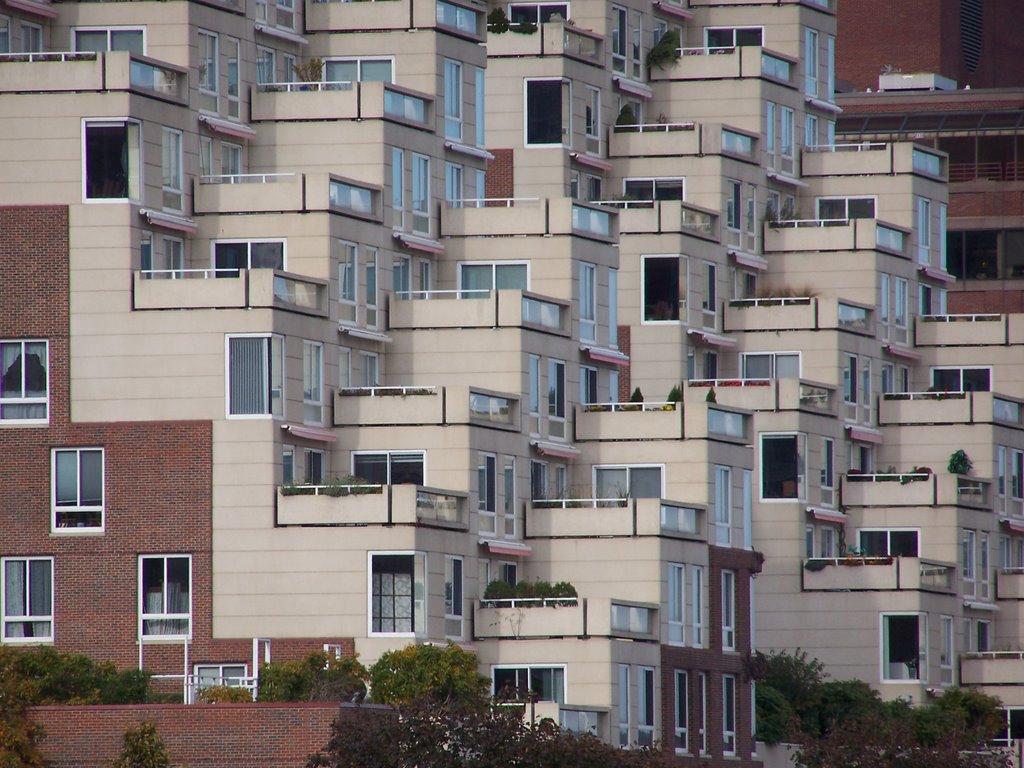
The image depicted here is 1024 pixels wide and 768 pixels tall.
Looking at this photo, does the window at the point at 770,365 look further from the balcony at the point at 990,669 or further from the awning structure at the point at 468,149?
the awning structure at the point at 468,149

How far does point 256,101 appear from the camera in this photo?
372 feet

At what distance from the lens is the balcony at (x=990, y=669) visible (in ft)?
430

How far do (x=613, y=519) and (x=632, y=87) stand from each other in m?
30.9

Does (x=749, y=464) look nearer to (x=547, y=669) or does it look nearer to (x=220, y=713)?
(x=547, y=669)

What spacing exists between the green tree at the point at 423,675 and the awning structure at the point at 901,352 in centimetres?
4327

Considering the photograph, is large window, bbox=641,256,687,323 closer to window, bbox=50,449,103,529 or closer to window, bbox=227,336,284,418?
window, bbox=227,336,284,418

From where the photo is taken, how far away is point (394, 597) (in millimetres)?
102250

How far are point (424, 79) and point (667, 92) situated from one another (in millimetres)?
23356

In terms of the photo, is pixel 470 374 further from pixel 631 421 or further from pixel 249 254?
pixel 249 254

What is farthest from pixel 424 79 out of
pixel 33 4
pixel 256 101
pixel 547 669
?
pixel 547 669

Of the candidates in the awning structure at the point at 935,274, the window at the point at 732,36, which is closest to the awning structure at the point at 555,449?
the awning structure at the point at 935,274

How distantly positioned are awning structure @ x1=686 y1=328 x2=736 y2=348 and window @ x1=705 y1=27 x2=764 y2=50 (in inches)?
693

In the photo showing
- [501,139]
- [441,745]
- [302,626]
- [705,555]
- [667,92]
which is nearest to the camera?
[441,745]

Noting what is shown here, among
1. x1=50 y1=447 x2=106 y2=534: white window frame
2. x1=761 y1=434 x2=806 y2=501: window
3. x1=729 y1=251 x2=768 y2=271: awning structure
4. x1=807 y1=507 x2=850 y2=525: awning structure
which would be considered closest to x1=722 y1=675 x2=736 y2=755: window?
x1=761 y1=434 x2=806 y2=501: window
